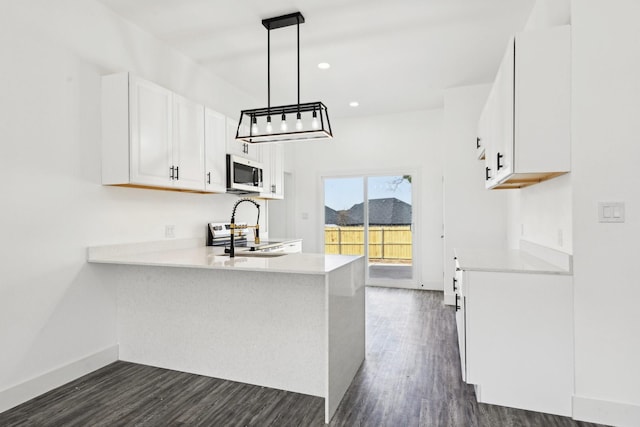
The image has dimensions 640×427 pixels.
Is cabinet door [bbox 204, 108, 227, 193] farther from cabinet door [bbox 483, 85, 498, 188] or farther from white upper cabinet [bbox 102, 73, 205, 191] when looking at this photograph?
cabinet door [bbox 483, 85, 498, 188]

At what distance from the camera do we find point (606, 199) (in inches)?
80.6

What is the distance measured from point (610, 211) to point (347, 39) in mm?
2472

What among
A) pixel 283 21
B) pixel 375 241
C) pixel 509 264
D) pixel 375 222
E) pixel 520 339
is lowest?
pixel 520 339

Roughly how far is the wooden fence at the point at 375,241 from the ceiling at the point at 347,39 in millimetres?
2185

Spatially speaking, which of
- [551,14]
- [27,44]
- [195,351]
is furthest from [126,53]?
[551,14]

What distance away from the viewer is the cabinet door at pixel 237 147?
394 cm

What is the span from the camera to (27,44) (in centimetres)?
238

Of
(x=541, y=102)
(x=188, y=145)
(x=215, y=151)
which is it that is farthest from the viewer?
(x=215, y=151)

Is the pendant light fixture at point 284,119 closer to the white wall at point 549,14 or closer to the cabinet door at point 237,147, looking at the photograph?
the cabinet door at point 237,147

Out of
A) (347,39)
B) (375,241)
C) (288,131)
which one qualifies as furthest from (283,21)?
(375,241)

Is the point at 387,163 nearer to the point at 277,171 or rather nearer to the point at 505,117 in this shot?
the point at 277,171

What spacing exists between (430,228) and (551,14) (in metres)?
3.56

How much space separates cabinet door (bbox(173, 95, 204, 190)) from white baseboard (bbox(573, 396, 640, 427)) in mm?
3185

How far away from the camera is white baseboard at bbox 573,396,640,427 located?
2004 millimetres
